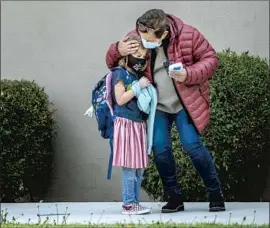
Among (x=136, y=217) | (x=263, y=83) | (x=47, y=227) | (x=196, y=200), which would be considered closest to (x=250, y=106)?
(x=263, y=83)

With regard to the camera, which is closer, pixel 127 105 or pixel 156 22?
pixel 156 22

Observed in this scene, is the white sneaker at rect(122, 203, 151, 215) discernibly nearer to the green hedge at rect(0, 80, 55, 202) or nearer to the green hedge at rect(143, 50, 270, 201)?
the green hedge at rect(143, 50, 270, 201)

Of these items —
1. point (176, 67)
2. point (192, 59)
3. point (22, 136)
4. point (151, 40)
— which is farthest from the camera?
point (22, 136)

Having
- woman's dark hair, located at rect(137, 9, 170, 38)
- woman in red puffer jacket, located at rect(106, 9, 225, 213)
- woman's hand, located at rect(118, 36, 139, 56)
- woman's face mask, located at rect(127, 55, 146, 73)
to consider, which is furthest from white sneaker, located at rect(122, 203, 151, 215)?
woman's dark hair, located at rect(137, 9, 170, 38)

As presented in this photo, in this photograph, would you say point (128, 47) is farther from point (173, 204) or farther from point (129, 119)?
point (173, 204)

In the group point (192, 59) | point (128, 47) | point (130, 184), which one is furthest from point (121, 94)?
point (130, 184)

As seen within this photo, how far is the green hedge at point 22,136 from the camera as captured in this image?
7.72 m

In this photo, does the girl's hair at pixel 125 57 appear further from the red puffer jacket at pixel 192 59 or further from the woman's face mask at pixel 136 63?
the red puffer jacket at pixel 192 59

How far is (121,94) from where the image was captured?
611 cm

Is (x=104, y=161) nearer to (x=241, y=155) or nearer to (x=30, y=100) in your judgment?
(x=30, y=100)

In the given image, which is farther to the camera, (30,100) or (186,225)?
(30,100)

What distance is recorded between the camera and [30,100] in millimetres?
7883

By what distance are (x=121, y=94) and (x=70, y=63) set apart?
7.63 ft

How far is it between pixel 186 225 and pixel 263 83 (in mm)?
2243
